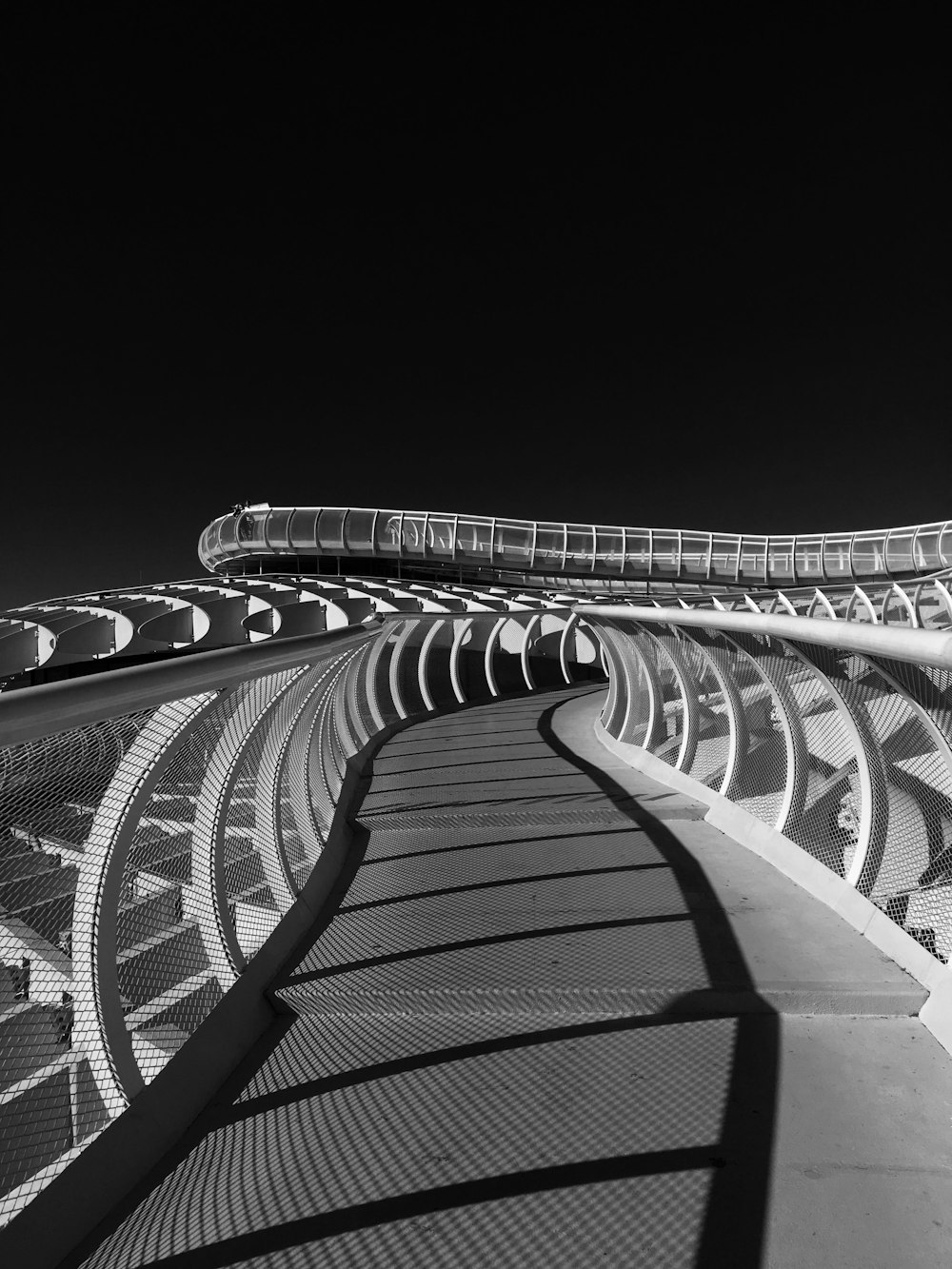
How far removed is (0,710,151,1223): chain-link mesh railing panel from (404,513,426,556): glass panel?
40887mm

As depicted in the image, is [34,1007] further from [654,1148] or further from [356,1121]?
[654,1148]

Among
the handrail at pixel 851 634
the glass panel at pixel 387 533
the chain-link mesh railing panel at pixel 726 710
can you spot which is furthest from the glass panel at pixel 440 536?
the handrail at pixel 851 634

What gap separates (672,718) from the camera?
7.87 meters

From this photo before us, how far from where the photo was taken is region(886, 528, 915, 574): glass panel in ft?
147

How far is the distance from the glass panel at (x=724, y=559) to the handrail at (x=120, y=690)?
49314 mm

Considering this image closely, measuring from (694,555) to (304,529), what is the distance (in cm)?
2220

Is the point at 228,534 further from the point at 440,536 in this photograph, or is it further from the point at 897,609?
the point at 897,609

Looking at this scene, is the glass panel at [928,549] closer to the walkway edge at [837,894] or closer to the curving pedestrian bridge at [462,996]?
the walkway edge at [837,894]

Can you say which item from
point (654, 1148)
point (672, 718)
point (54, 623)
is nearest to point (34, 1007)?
point (654, 1148)

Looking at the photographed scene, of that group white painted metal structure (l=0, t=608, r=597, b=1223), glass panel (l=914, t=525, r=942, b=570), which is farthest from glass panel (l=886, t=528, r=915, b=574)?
white painted metal structure (l=0, t=608, r=597, b=1223)

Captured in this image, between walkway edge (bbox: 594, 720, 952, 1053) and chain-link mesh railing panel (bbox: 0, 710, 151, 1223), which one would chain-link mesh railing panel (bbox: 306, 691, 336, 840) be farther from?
chain-link mesh railing panel (bbox: 0, 710, 151, 1223)

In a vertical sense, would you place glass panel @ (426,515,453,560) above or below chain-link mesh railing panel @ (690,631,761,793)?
below

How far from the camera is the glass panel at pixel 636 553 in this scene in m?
47.6

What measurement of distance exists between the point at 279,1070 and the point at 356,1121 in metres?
A: 0.41
